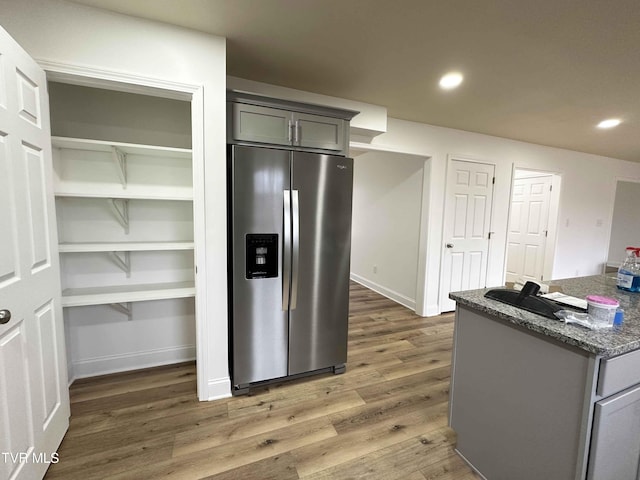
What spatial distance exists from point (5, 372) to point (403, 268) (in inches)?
157

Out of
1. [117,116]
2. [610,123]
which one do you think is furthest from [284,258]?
[610,123]

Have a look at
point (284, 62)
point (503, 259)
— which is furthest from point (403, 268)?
point (284, 62)

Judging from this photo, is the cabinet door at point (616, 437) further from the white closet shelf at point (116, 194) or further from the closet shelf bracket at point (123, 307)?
the closet shelf bracket at point (123, 307)

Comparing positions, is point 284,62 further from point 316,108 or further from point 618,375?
point 618,375

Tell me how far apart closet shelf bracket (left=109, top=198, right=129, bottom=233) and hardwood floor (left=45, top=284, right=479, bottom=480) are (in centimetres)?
125

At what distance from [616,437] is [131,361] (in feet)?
10.1

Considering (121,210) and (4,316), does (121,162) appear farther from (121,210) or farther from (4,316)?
(4,316)

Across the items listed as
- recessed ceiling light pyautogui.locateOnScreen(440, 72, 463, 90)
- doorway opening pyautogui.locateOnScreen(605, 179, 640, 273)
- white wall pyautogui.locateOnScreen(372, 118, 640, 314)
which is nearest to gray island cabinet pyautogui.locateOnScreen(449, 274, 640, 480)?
recessed ceiling light pyautogui.locateOnScreen(440, 72, 463, 90)

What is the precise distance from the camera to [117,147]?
1.94 metres

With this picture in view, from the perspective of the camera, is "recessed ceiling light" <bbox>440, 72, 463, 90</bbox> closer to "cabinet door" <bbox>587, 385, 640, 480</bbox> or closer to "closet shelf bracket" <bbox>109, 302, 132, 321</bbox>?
"cabinet door" <bbox>587, 385, 640, 480</bbox>

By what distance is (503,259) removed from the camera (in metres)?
4.23

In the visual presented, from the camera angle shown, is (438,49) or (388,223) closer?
(438,49)

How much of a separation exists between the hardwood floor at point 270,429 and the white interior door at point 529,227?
12.5 ft

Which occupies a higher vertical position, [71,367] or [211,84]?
[211,84]
